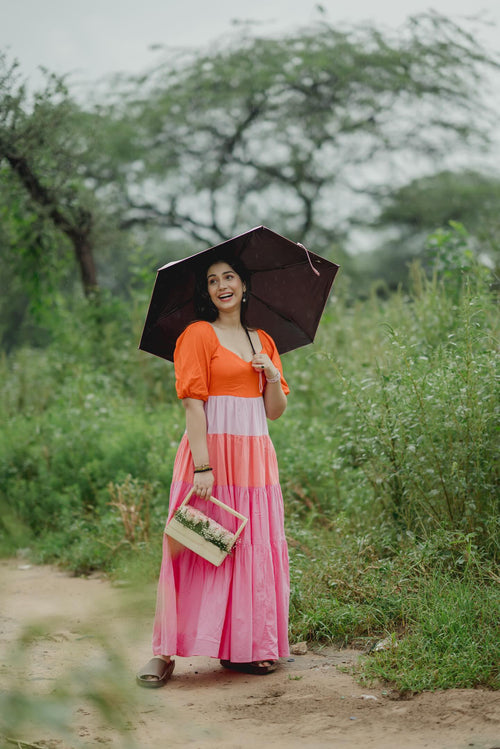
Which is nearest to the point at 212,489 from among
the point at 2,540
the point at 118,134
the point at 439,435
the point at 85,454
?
the point at 439,435

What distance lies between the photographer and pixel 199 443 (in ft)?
11.1

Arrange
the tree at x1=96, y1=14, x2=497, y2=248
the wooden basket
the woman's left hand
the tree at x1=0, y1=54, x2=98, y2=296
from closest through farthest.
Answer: the wooden basket → the woman's left hand → the tree at x1=0, y1=54, x2=98, y2=296 → the tree at x1=96, y1=14, x2=497, y2=248

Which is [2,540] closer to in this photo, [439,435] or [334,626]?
[334,626]

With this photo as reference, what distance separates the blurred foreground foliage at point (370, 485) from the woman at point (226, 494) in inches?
21.2

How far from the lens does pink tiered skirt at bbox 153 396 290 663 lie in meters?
3.37

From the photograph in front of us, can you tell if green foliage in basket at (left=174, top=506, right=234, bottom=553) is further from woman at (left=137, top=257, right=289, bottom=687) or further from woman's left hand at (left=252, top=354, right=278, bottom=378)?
woman's left hand at (left=252, top=354, right=278, bottom=378)

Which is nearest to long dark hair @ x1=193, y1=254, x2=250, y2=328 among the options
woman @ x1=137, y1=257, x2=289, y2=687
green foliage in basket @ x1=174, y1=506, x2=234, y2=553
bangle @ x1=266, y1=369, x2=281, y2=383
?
woman @ x1=137, y1=257, x2=289, y2=687

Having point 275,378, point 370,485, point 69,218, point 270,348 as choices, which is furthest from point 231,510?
point 69,218

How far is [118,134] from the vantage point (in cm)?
1420

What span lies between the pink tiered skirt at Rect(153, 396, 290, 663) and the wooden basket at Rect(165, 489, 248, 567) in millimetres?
99

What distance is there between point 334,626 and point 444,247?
4.67 meters

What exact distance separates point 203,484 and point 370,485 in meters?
1.63

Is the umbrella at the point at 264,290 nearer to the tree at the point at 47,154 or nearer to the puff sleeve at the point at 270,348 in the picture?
the puff sleeve at the point at 270,348

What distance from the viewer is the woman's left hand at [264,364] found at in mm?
3508
